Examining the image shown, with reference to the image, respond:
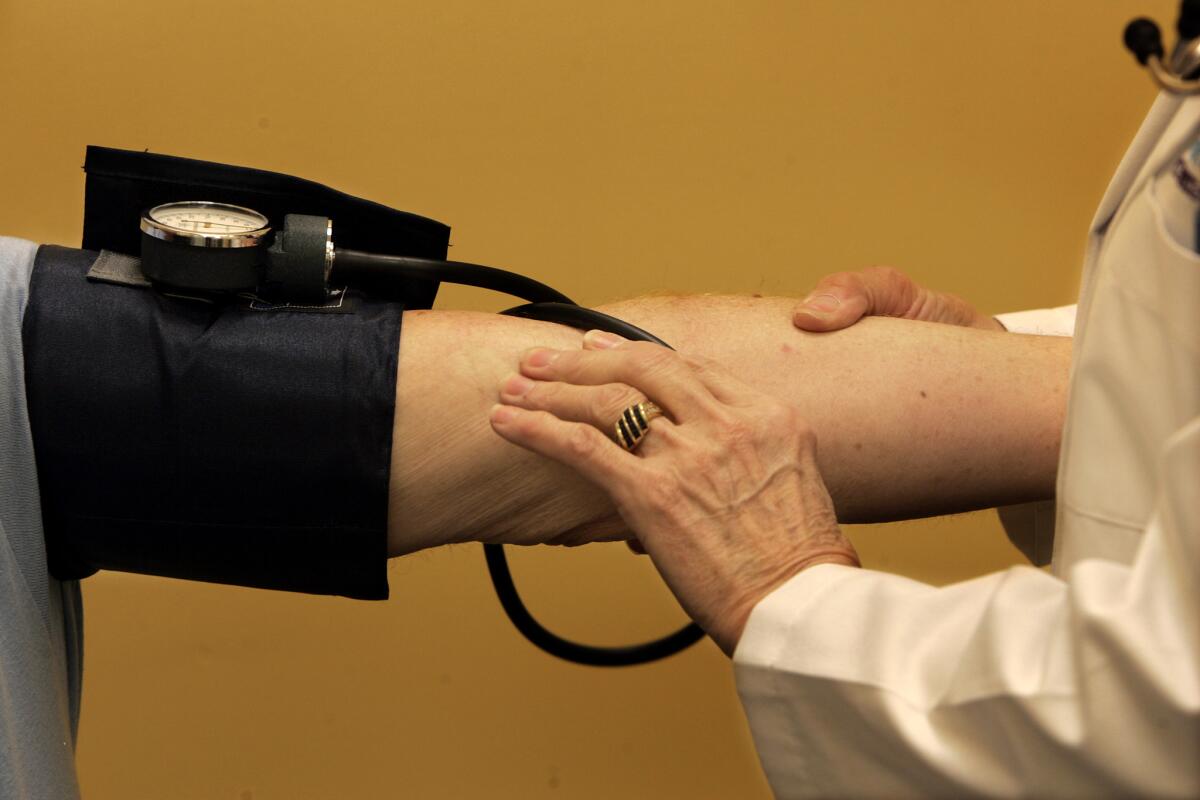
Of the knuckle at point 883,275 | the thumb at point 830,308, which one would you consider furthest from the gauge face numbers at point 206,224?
the knuckle at point 883,275

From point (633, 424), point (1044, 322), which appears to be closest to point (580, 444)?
point (633, 424)

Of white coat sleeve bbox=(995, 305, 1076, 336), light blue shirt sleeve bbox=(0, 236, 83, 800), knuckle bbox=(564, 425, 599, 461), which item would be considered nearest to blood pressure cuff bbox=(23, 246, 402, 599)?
light blue shirt sleeve bbox=(0, 236, 83, 800)

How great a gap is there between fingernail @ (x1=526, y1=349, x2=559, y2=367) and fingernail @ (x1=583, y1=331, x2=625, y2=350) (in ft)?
0.09

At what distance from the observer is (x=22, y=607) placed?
754 millimetres

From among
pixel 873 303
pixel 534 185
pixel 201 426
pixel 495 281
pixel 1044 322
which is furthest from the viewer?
pixel 534 185

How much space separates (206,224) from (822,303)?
17.1 inches

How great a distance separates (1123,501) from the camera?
685 millimetres

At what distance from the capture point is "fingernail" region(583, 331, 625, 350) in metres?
0.81

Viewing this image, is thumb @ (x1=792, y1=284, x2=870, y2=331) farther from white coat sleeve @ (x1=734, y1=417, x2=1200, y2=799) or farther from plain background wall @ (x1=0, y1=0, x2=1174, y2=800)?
plain background wall @ (x1=0, y1=0, x2=1174, y2=800)

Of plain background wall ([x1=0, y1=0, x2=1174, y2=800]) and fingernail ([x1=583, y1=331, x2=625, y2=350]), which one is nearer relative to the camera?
fingernail ([x1=583, y1=331, x2=625, y2=350])

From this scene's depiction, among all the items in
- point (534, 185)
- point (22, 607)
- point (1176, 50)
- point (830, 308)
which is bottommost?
point (22, 607)

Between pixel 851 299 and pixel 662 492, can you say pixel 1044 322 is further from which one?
pixel 662 492

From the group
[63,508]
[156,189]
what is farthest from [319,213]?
[63,508]

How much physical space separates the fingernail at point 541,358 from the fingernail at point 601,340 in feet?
0.09
